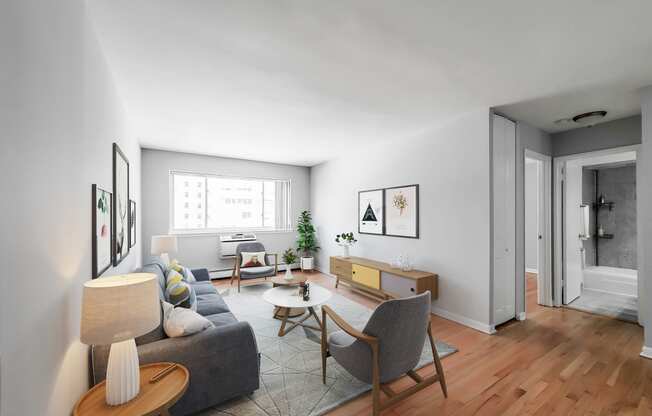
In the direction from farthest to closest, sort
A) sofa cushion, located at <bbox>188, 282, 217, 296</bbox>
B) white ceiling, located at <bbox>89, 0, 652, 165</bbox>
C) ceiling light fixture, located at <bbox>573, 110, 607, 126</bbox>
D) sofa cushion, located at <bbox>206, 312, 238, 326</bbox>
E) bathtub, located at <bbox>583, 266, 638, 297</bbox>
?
bathtub, located at <bbox>583, 266, 638, 297</bbox>
sofa cushion, located at <bbox>188, 282, 217, 296</bbox>
ceiling light fixture, located at <bbox>573, 110, 607, 126</bbox>
sofa cushion, located at <bbox>206, 312, 238, 326</bbox>
white ceiling, located at <bbox>89, 0, 652, 165</bbox>

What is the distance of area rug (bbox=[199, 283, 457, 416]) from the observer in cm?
192

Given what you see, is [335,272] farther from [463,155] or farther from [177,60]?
[177,60]

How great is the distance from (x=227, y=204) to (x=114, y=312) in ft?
16.2

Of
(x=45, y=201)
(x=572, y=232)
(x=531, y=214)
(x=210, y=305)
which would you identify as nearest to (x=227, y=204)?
(x=210, y=305)

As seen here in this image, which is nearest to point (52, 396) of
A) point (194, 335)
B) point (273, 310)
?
point (194, 335)

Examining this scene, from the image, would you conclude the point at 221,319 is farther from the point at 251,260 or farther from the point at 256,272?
the point at 251,260

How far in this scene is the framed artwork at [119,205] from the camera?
7.73 feet

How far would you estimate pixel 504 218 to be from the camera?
3318 mm

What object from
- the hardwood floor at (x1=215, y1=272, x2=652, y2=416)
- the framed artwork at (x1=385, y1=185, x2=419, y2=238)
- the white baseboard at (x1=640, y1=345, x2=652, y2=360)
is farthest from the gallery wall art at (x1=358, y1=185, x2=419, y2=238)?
the white baseboard at (x1=640, y1=345, x2=652, y2=360)

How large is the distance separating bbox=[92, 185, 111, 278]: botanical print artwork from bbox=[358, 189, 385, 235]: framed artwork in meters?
3.62

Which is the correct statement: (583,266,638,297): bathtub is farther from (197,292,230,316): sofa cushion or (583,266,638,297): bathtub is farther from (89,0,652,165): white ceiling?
(197,292,230,316): sofa cushion

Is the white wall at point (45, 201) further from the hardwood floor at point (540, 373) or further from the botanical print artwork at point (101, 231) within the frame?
the hardwood floor at point (540, 373)

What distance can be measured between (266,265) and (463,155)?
3.75 meters

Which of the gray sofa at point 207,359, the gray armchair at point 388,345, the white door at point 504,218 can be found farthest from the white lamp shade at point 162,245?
the white door at point 504,218
